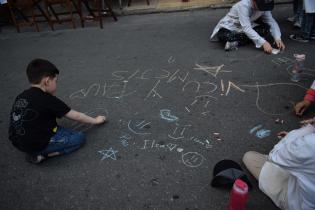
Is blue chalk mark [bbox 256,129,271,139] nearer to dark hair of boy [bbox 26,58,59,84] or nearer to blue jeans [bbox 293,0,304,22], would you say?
dark hair of boy [bbox 26,58,59,84]

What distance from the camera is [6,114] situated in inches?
156

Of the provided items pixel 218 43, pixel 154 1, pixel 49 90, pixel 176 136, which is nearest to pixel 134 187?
pixel 176 136

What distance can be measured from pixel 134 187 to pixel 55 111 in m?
0.99

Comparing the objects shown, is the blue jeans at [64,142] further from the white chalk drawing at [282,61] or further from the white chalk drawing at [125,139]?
the white chalk drawing at [282,61]

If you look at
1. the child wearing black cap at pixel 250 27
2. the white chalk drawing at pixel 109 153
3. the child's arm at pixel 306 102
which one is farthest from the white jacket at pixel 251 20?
the white chalk drawing at pixel 109 153

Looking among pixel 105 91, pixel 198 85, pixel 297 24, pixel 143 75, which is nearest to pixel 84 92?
pixel 105 91

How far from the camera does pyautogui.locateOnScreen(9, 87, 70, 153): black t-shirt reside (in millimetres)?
2809

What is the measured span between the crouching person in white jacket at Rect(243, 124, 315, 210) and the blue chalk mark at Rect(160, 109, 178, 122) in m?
1.10

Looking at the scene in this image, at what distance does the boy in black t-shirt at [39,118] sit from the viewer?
2816mm

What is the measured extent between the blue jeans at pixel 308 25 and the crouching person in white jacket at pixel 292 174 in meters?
2.84

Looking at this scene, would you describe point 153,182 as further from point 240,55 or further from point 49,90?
point 240,55

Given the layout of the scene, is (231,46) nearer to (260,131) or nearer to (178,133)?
(260,131)

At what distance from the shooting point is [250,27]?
4527mm

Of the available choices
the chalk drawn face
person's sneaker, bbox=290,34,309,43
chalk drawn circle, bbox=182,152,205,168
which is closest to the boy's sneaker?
the chalk drawn face
